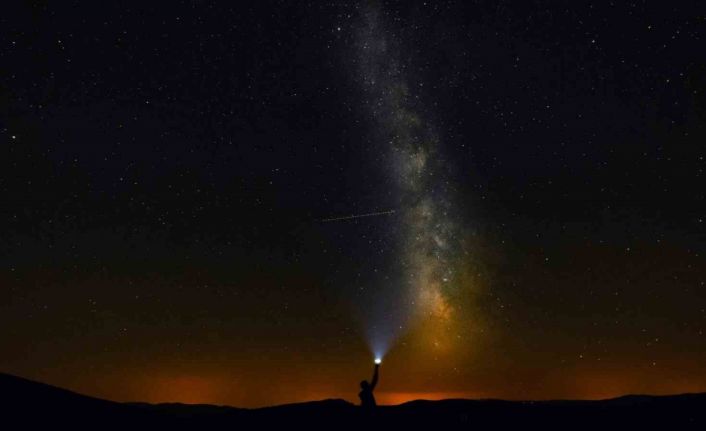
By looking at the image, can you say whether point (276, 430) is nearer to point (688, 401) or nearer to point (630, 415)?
point (630, 415)

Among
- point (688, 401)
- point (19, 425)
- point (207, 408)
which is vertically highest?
point (207, 408)

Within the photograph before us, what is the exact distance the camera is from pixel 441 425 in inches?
635

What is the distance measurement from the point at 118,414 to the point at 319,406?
526cm

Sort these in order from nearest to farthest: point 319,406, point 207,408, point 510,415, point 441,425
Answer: point 441,425 < point 510,415 < point 319,406 < point 207,408

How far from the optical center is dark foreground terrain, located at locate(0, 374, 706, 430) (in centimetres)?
1590

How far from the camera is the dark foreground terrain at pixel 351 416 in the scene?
1590cm

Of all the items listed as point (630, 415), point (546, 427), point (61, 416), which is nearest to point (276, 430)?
point (61, 416)

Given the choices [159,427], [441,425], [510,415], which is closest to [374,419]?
[441,425]

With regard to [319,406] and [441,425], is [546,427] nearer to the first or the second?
[441,425]

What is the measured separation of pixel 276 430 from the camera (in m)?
16.8

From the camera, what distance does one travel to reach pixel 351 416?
17203 millimetres

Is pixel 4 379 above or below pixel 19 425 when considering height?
above

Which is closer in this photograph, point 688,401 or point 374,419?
point 374,419

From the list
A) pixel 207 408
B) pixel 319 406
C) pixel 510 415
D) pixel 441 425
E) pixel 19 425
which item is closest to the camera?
pixel 19 425
